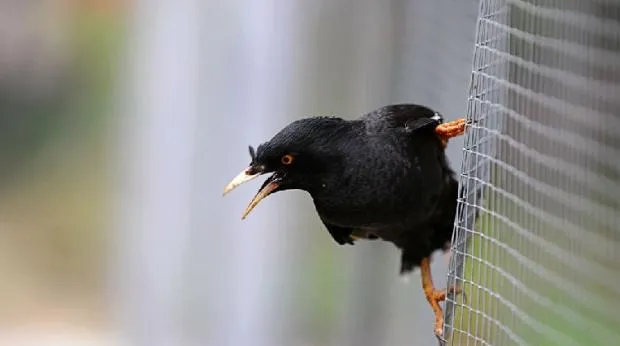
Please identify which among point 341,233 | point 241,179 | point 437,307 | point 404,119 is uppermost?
point 404,119

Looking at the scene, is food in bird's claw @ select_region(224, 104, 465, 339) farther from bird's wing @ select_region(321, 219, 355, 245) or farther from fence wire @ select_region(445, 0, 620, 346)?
fence wire @ select_region(445, 0, 620, 346)

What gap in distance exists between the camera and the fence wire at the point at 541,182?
1036 millimetres

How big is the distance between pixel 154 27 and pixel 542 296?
1828 mm

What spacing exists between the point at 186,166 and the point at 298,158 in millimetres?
1211

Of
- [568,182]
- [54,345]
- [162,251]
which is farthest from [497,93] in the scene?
[54,345]

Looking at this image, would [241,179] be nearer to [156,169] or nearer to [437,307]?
[437,307]

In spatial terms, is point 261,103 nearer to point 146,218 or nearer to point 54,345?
point 146,218

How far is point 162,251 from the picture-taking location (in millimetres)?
2865

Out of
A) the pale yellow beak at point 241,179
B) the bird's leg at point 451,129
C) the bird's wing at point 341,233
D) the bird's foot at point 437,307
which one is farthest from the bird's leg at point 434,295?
the pale yellow beak at point 241,179

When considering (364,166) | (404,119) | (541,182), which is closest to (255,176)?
(364,166)

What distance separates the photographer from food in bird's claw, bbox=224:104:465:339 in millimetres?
1604

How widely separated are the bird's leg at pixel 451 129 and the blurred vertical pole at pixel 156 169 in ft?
3.91

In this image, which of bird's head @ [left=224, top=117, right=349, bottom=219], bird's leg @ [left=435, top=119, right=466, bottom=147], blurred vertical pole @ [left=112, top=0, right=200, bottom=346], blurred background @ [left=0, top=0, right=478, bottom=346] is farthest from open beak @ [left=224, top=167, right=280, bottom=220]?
blurred vertical pole @ [left=112, top=0, right=200, bottom=346]

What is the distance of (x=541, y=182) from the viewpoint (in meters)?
1.25
